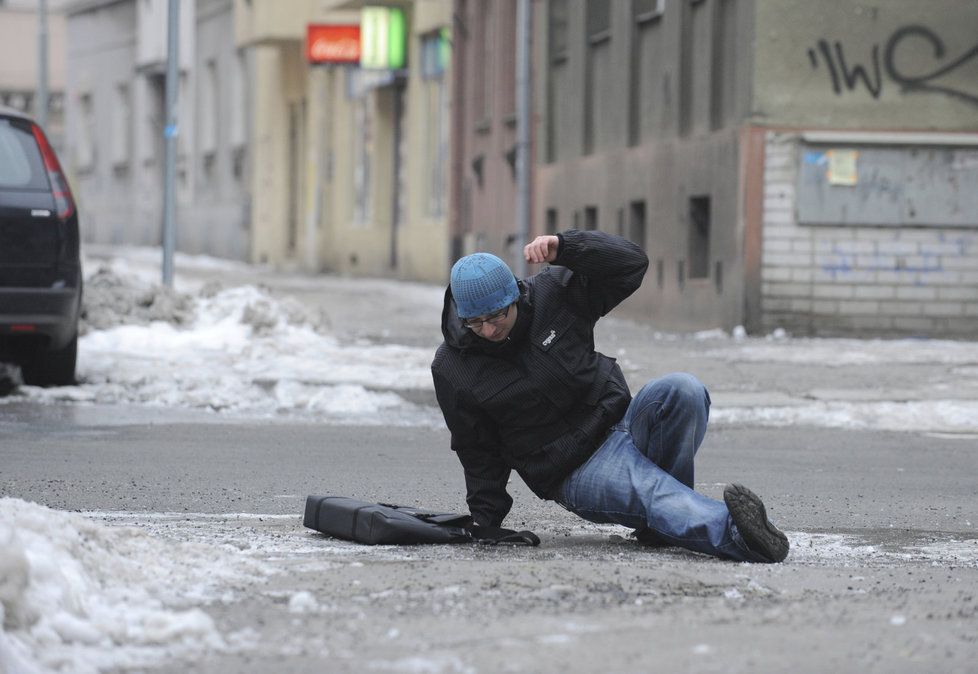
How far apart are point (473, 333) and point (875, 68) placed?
1394 cm

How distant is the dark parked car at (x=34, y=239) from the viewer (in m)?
12.3

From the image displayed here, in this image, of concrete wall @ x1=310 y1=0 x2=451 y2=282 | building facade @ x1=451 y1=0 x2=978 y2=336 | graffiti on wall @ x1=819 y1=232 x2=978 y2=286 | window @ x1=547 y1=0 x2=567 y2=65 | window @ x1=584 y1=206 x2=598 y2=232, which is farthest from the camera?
concrete wall @ x1=310 y1=0 x2=451 y2=282

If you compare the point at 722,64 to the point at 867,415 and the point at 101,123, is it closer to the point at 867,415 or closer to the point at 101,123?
the point at 867,415

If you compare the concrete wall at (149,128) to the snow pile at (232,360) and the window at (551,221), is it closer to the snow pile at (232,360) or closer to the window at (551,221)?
the window at (551,221)

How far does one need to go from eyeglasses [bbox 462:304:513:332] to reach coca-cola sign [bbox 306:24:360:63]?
30.0m

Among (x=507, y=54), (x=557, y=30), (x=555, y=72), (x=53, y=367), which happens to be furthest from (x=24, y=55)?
(x=53, y=367)

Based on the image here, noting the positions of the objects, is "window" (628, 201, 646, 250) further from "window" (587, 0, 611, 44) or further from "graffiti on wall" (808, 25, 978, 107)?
"graffiti on wall" (808, 25, 978, 107)

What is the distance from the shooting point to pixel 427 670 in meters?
4.59

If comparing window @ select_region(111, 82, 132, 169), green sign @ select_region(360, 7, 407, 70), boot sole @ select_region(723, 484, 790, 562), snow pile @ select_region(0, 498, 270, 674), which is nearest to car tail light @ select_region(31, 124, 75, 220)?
snow pile @ select_region(0, 498, 270, 674)

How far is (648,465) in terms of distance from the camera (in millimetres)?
6852

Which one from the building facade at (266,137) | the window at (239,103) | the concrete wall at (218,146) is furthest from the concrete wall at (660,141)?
the concrete wall at (218,146)

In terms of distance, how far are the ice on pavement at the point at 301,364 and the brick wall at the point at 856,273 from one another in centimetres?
38

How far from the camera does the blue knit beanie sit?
21.2 feet

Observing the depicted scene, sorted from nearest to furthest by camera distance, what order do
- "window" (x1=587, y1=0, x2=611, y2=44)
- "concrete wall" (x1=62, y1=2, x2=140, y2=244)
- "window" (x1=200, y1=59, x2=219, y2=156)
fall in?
"window" (x1=587, y1=0, x2=611, y2=44) < "window" (x1=200, y1=59, x2=219, y2=156) < "concrete wall" (x1=62, y1=2, x2=140, y2=244)
